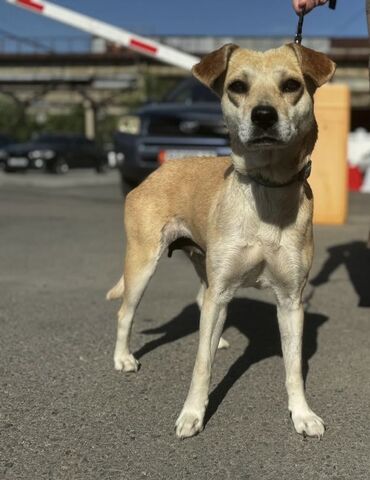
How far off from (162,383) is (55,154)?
19580 mm

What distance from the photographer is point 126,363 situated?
370 cm

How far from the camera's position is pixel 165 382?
139 inches

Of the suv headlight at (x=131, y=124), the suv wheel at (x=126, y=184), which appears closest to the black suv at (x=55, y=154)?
the suv wheel at (x=126, y=184)

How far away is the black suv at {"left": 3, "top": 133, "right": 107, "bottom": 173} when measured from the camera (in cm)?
2202

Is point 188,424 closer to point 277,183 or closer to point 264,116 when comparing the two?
point 277,183

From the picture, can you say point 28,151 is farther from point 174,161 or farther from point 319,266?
point 174,161

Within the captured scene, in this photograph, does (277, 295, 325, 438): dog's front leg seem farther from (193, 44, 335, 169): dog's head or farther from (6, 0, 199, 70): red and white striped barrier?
(6, 0, 199, 70): red and white striped barrier

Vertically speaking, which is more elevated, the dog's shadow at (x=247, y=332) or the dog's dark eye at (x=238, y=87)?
the dog's dark eye at (x=238, y=87)

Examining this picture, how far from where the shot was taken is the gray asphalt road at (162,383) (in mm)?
2631

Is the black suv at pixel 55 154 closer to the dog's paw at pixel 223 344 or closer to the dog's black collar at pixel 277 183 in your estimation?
the dog's paw at pixel 223 344

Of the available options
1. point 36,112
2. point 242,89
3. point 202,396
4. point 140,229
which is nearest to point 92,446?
point 202,396

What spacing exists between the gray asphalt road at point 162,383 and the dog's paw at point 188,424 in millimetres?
45

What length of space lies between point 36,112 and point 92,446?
53.6 m

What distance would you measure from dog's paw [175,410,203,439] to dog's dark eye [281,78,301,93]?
1534 mm
